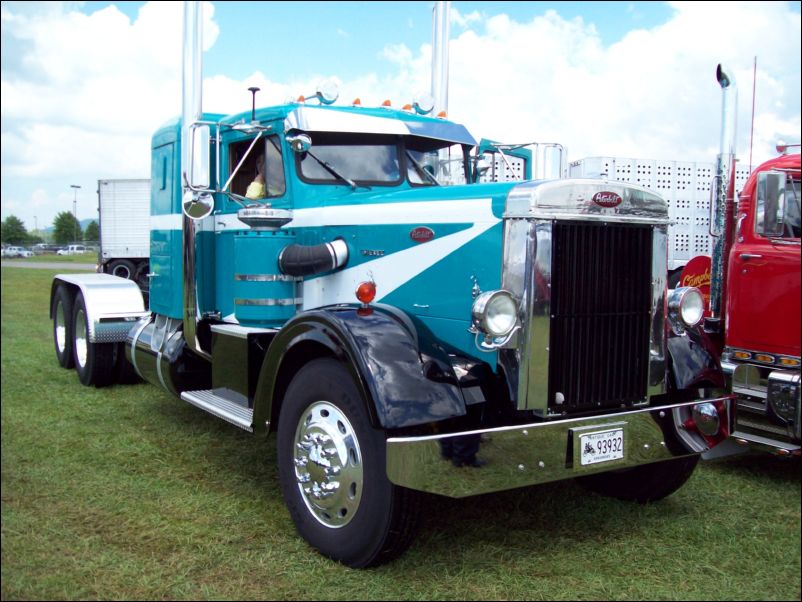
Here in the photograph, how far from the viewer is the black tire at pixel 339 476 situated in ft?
12.4

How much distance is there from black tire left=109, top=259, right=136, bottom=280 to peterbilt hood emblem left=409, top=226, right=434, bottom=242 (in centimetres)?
951

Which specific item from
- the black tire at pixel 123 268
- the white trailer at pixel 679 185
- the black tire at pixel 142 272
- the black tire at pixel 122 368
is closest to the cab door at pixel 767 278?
the white trailer at pixel 679 185

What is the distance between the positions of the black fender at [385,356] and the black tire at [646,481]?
1819 millimetres

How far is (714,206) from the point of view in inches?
256

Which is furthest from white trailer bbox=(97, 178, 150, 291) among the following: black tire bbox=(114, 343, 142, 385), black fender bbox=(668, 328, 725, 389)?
black fender bbox=(668, 328, 725, 389)

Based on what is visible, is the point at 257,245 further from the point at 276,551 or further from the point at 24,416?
the point at 24,416

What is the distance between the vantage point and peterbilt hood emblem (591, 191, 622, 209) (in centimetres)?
402

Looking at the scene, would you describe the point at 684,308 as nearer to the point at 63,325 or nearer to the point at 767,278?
the point at 767,278

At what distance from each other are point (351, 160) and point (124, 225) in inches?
416

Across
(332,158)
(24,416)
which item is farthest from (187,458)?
(332,158)

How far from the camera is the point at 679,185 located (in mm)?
9688

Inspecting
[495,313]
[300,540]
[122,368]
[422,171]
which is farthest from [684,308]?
[122,368]

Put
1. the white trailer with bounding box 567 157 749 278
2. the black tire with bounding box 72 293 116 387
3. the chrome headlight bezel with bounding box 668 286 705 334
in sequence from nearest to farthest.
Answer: the chrome headlight bezel with bounding box 668 286 705 334 → the black tire with bounding box 72 293 116 387 → the white trailer with bounding box 567 157 749 278

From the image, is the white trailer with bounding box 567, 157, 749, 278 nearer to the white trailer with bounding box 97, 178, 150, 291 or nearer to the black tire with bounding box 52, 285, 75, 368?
the black tire with bounding box 52, 285, 75, 368
